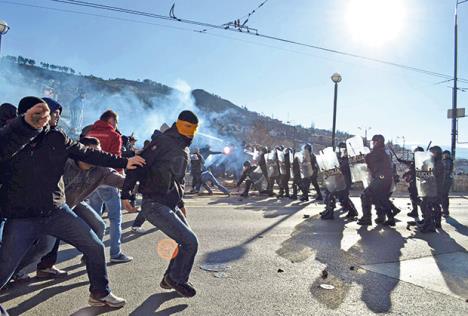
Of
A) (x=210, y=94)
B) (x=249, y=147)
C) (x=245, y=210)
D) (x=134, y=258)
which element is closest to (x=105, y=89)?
(x=210, y=94)

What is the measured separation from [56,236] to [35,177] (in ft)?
1.68

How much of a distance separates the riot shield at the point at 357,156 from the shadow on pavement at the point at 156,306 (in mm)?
6623

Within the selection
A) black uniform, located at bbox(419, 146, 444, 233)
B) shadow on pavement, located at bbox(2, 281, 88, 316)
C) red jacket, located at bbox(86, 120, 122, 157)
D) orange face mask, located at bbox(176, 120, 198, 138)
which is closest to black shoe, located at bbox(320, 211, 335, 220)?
black uniform, located at bbox(419, 146, 444, 233)

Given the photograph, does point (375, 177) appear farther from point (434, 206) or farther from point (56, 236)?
point (56, 236)

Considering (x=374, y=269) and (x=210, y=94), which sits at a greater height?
(x=210, y=94)

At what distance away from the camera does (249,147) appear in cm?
2225

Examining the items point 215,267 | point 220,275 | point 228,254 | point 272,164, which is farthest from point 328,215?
point 272,164

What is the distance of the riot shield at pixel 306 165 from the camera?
457 inches

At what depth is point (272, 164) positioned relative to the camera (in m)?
13.7

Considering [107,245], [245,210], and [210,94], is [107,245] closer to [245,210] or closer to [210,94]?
[245,210]

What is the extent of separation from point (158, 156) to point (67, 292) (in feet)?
5.24

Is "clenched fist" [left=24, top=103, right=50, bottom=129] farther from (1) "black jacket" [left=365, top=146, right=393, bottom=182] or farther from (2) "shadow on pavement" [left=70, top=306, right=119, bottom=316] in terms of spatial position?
(1) "black jacket" [left=365, top=146, right=393, bottom=182]

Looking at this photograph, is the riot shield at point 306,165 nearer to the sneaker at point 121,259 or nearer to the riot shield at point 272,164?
the riot shield at point 272,164

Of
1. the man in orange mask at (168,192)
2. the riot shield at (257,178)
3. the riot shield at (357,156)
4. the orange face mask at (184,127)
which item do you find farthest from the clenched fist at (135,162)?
the riot shield at (257,178)
